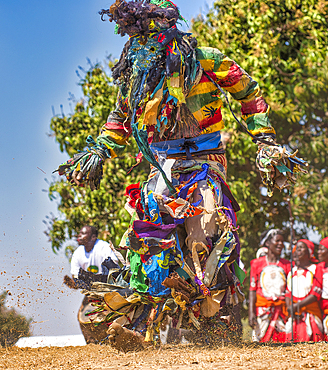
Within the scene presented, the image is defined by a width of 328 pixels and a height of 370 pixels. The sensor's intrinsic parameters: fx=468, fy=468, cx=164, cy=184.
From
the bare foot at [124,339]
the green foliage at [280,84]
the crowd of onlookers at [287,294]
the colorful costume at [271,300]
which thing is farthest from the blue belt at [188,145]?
the green foliage at [280,84]

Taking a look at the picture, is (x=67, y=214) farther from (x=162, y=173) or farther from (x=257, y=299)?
(x=162, y=173)

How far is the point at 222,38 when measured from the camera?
796 cm

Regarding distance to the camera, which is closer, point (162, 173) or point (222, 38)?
point (162, 173)

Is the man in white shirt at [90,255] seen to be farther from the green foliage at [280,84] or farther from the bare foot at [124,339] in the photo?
the bare foot at [124,339]

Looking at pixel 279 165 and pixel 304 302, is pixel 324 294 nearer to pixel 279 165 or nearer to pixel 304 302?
pixel 304 302

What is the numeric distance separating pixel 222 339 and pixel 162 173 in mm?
1105

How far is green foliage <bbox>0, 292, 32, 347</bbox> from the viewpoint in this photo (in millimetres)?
3502

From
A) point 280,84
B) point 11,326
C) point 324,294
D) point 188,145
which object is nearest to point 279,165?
point 188,145

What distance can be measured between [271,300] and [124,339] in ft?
13.4

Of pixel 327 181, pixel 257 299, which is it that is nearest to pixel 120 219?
pixel 257 299

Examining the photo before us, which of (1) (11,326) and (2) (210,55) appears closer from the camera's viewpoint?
(2) (210,55)

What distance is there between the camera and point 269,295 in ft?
21.4

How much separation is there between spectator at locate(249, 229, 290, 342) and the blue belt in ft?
12.7

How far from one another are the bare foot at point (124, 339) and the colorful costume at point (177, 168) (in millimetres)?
Answer: 135
